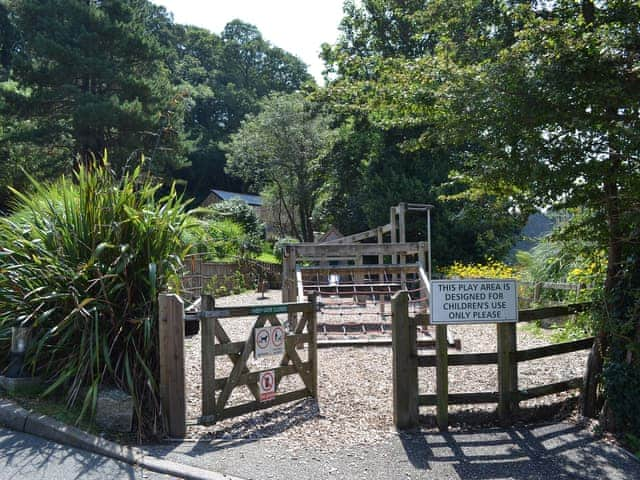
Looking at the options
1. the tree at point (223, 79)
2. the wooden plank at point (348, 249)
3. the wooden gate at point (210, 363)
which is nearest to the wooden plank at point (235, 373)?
the wooden gate at point (210, 363)

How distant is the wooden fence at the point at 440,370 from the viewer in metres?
5.25

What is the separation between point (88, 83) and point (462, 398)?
68.5ft

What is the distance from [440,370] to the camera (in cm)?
532

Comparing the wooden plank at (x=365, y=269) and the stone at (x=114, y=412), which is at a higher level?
the wooden plank at (x=365, y=269)

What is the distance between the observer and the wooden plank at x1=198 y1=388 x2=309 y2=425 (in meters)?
5.26

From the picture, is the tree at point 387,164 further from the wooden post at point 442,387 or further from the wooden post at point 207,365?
the wooden post at point 207,365

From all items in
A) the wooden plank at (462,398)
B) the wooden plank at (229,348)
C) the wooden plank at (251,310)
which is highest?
the wooden plank at (251,310)

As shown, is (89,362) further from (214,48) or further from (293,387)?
(214,48)

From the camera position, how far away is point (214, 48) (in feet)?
202

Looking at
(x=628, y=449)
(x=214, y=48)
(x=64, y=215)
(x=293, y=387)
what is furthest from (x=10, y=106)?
(x=214, y=48)

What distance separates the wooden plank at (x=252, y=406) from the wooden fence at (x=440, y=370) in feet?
4.08

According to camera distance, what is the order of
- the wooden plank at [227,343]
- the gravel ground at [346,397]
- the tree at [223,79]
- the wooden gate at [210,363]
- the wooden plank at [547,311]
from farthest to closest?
the tree at [223,79], the wooden plank at [547,311], the wooden plank at [227,343], the gravel ground at [346,397], the wooden gate at [210,363]

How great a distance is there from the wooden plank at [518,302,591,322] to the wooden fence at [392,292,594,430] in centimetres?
8

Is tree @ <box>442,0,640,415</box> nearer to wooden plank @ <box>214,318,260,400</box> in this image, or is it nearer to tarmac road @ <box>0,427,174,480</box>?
wooden plank @ <box>214,318,260,400</box>
